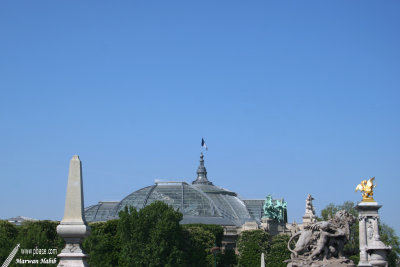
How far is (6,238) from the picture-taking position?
65125 millimetres

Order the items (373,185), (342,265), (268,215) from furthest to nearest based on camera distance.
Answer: (268,215)
(373,185)
(342,265)

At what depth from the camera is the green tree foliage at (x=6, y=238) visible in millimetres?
60319

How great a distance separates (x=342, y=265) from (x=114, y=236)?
166 feet

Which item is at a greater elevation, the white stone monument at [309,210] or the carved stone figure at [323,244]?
the white stone monument at [309,210]

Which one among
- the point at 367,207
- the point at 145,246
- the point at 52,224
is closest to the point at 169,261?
the point at 145,246

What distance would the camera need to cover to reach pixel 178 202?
130 m

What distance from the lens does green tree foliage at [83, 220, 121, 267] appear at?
7644 cm

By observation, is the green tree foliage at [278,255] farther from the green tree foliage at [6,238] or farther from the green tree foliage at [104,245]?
the green tree foliage at [6,238]

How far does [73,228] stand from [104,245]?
54440 millimetres

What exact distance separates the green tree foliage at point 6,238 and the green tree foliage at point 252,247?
120ft

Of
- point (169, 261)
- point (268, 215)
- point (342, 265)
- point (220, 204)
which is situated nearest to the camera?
point (342, 265)

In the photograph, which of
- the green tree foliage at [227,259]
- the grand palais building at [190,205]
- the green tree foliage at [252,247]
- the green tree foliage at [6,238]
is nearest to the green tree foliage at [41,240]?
the green tree foliage at [6,238]

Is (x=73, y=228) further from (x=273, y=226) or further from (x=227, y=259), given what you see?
(x=273, y=226)

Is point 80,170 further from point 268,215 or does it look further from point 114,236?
point 268,215
